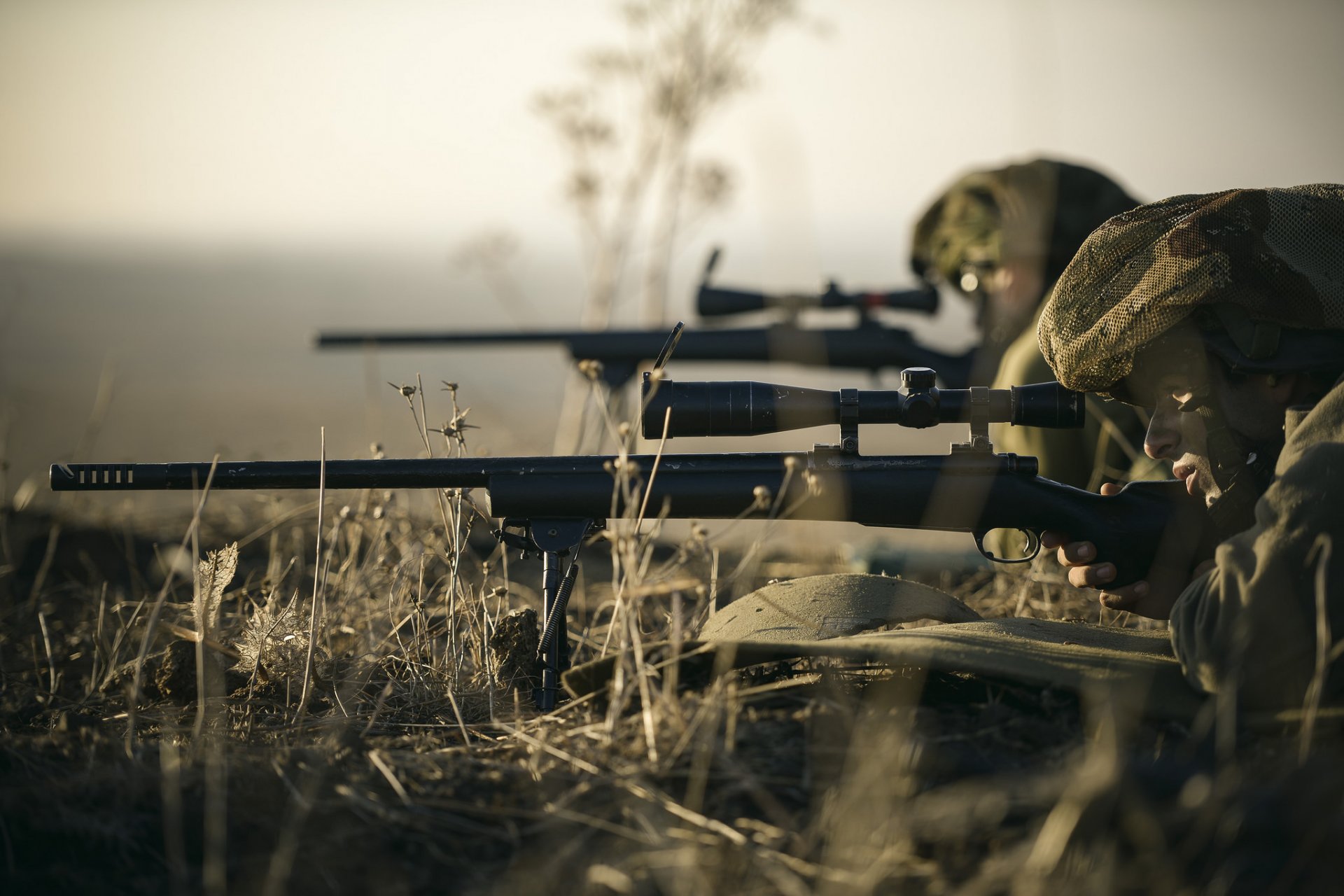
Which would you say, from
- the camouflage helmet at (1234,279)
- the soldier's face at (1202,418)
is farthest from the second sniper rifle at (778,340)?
the camouflage helmet at (1234,279)

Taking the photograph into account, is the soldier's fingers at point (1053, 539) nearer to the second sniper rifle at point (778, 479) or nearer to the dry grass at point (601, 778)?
the second sniper rifle at point (778, 479)

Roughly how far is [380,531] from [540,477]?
3.22ft

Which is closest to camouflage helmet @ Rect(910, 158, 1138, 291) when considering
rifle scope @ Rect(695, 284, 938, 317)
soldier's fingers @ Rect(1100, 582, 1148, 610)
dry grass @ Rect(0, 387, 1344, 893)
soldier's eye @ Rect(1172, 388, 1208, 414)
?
rifle scope @ Rect(695, 284, 938, 317)

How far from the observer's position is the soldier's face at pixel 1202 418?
108 inches

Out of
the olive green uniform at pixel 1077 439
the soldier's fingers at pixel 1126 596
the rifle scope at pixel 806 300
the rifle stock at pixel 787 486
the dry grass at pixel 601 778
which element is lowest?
the dry grass at pixel 601 778

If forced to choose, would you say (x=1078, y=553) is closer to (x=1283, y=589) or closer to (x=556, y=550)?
(x=1283, y=589)

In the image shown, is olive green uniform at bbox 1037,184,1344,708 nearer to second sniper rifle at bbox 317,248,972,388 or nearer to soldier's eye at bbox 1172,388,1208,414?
soldier's eye at bbox 1172,388,1208,414

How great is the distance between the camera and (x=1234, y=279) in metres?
2.60

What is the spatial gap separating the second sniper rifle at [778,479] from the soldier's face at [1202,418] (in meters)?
0.21

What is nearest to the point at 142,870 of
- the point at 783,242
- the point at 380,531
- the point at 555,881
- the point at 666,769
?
the point at 555,881

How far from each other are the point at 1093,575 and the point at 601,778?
5.23 ft

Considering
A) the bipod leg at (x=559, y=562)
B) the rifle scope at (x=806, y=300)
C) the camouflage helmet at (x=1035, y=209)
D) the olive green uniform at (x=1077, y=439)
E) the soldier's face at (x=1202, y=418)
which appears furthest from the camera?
the rifle scope at (x=806, y=300)

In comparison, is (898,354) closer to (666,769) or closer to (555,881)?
(666,769)

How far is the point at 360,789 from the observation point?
2486 mm
